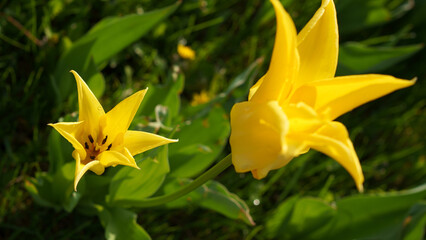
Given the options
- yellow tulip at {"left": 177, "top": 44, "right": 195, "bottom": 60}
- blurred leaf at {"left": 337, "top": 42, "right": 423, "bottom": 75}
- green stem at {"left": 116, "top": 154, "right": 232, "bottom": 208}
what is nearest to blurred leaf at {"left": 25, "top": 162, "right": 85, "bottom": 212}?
green stem at {"left": 116, "top": 154, "right": 232, "bottom": 208}

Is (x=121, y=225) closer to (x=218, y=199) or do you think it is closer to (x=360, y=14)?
(x=218, y=199)

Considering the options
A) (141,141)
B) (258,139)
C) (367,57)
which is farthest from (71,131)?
(367,57)

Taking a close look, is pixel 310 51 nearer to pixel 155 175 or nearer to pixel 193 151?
pixel 155 175

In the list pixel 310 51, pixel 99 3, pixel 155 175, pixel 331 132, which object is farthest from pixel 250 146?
pixel 99 3

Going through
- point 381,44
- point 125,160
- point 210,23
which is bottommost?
point 381,44

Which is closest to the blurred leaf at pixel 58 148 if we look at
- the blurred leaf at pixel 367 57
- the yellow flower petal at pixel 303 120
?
the yellow flower petal at pixel 303 120

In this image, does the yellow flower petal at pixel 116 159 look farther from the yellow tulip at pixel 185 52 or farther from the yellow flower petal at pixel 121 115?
the yellow tulip at pixel 185 52

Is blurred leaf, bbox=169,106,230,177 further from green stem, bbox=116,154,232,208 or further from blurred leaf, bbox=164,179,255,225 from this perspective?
green stem, bbox=116,154,232,208

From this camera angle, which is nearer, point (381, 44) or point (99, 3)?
point (99, 3)
